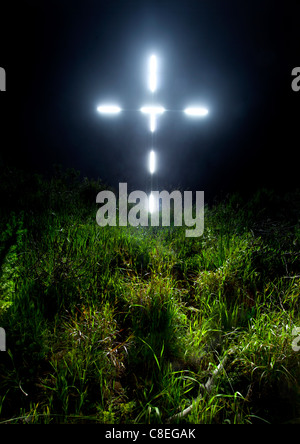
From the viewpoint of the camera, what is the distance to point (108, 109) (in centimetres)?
463

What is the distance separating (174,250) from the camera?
8.67 ft

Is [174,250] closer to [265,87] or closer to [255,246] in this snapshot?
[255,246]

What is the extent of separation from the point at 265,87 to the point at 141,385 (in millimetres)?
6408

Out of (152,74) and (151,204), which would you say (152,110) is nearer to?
(152,74)

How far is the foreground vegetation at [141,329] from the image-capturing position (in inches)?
45.4

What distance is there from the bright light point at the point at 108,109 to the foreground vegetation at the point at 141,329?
296cm

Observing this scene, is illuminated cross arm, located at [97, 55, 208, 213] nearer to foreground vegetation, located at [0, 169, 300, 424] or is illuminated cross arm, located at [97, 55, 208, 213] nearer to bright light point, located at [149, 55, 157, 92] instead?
bright light point, located at [149, 55, 157, 92]

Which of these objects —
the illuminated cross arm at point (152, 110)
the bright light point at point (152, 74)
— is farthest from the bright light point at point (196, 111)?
the bright light point at point (152, 74)

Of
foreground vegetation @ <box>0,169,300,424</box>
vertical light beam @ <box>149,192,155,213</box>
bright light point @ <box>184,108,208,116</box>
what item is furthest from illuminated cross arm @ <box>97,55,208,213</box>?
foreground vegetation @ <box>0,169,300,424</box>

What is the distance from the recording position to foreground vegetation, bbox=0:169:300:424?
3.78ft

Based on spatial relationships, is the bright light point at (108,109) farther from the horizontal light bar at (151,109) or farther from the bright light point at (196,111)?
the bright light point at (196,111)

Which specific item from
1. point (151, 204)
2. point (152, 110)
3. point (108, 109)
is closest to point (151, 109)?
point (152, 110)

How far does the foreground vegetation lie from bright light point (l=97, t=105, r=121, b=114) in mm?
2958

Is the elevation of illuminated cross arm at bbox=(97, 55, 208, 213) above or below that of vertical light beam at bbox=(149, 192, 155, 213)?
above
